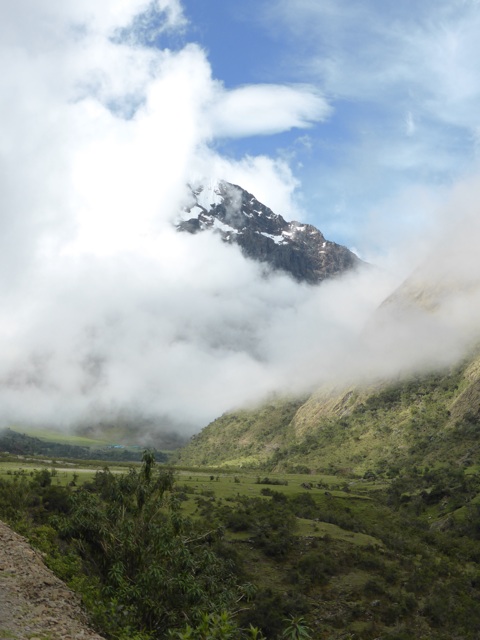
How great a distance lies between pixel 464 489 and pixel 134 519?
94631mm

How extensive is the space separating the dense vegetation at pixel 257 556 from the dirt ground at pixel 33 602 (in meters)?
1.63

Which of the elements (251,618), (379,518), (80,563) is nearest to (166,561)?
(80,563)

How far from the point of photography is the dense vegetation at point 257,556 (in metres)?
30.5

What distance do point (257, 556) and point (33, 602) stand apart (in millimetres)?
46140

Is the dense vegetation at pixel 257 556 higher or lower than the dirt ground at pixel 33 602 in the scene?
lower

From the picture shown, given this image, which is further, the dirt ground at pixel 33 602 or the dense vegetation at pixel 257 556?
the dense vegetation at pixel 257 556

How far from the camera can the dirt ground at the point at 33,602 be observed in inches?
823

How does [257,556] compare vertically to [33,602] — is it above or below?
below

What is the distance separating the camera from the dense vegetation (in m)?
30.5

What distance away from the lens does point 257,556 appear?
66250mm

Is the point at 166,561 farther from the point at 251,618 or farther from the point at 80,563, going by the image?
the point at 251,618

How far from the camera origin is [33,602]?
24.4 m

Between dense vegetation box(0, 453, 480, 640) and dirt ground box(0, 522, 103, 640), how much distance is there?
163 centimetres

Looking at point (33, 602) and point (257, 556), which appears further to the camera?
point (257, 556)
